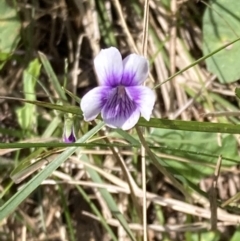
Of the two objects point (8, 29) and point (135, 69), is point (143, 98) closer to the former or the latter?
point (135, 69)

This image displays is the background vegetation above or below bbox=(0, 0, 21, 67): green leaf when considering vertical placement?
below

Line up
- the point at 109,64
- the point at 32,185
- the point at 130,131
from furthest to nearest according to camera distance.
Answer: the point at 130,131 < the point at 32,185 < the point at 109,64

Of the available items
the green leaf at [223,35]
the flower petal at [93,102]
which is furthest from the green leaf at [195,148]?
the flower petal at [93,102]

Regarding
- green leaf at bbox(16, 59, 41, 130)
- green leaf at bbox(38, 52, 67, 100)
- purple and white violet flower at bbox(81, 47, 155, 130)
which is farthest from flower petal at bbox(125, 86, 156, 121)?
green leaf at bbox(16, 59, 41, 130)

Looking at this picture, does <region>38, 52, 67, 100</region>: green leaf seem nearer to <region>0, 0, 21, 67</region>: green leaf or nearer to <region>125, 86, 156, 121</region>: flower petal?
<region>0, 0, 21, 67</region>: green leaf

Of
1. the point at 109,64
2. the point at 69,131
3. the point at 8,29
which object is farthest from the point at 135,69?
the point at 8,29

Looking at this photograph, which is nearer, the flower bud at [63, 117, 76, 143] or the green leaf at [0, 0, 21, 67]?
the flower bud at [63, 117, 76, 143]
